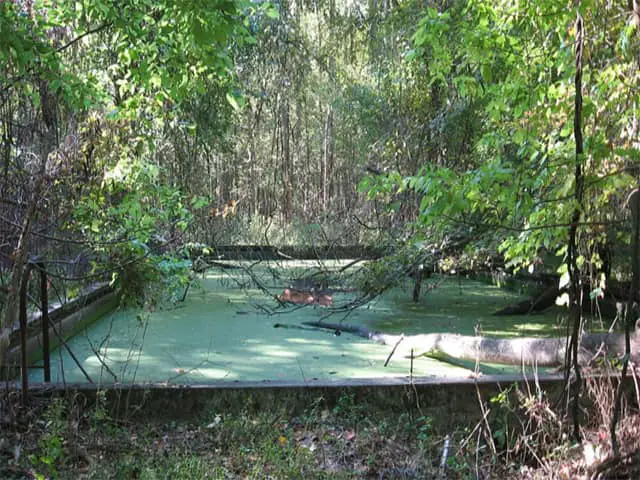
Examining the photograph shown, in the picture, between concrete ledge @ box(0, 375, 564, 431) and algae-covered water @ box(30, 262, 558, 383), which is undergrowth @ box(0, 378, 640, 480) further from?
algae-covered water @ box(30, 262, 558, 383)

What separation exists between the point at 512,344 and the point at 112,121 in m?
3.67

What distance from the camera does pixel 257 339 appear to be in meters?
7.00

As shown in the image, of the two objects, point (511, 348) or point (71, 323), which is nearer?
point (511, 348)

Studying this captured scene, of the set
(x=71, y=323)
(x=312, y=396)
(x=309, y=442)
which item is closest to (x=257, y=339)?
(x=71, y=323)

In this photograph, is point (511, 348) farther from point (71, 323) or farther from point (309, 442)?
point (71, 323)

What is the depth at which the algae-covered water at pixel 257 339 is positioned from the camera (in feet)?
17.8

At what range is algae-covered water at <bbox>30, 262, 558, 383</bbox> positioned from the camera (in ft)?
17.8

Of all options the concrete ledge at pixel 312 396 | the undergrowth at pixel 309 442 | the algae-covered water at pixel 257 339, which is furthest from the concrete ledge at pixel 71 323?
the undergrowth at pixel 309 442

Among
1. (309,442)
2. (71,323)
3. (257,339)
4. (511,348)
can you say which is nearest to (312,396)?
(309,442)

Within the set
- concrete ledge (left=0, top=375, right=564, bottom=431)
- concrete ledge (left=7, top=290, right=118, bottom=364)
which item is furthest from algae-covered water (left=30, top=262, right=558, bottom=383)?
concrete ledge (left=0, top=375, right=564, bottom=431)

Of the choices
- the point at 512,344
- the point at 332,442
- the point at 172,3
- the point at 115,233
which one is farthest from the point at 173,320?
the point at 172,3

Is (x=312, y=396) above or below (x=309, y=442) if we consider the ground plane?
above

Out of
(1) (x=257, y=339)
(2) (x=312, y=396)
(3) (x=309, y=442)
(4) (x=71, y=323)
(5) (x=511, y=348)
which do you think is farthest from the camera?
(1) (x=257, y=339)

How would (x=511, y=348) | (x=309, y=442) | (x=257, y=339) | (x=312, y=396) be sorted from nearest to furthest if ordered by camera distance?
(x=309, y=442) < (x=312, y=396) < (x=511, y=348) < (x=257, y=339)
